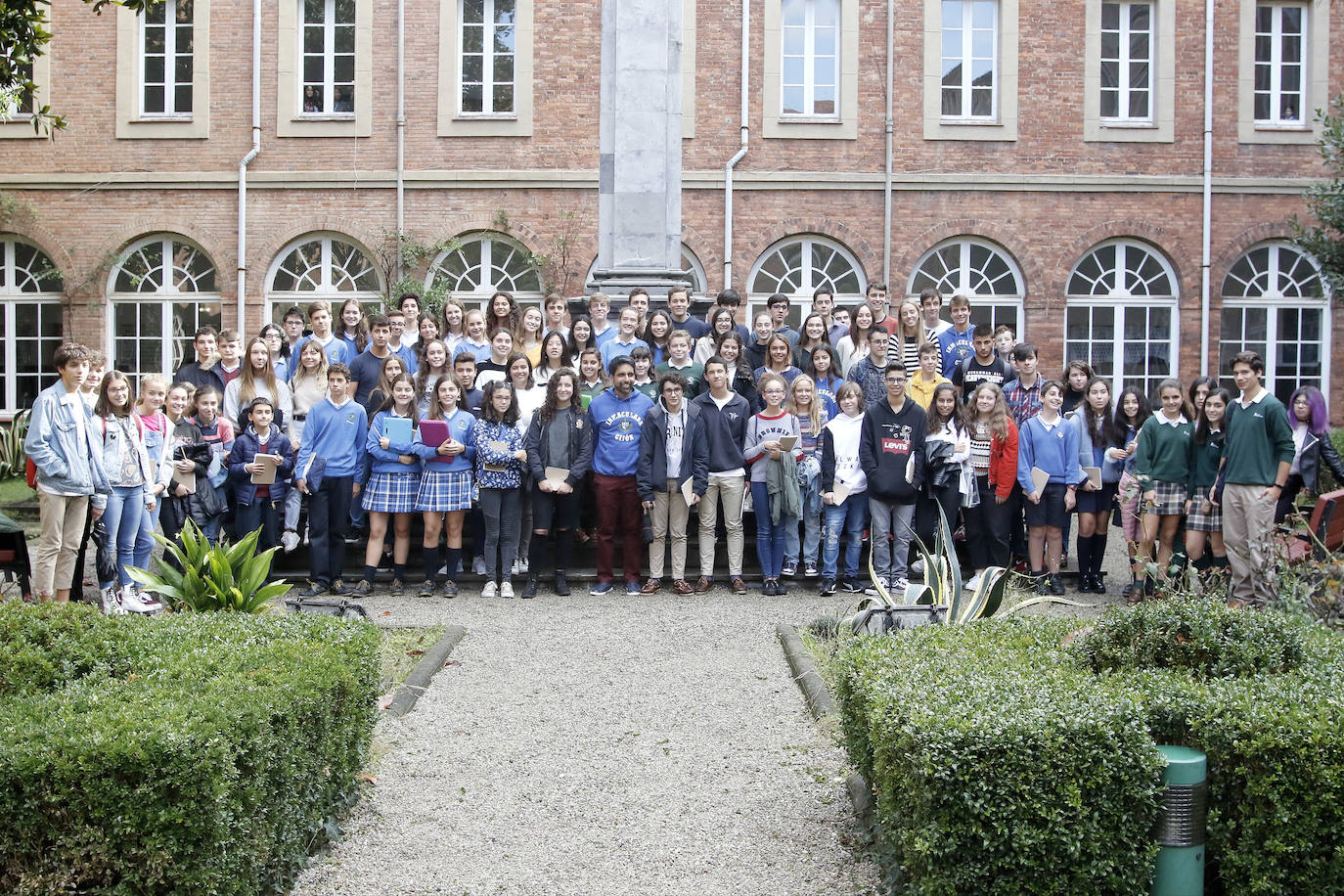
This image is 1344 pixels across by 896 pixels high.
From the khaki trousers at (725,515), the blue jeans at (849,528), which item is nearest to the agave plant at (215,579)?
the khaki trousers at (725,515)

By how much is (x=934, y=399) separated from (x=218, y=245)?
1472 cm

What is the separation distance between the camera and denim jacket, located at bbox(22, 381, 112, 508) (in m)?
9.17

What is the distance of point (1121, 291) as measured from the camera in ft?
72.0

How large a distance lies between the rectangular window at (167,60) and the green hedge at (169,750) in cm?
1819

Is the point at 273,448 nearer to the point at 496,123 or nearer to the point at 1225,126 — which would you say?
the point at 496,123

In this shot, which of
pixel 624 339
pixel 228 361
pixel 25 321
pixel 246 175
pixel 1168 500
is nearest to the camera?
pixel 1168 500

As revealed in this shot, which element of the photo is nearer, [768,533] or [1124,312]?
[768,533]

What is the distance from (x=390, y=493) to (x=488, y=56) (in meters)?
13.0

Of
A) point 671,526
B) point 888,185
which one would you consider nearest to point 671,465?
point 671,526

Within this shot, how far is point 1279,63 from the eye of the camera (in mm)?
22109

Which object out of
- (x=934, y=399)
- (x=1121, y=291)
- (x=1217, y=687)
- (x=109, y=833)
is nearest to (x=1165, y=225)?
(x=1121, y=291)

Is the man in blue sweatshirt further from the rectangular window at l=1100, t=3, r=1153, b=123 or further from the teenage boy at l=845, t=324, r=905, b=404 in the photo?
the rectangular window at l=1100, t=3, r=1153, b=123

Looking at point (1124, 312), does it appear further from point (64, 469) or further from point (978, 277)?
point (64, 469)

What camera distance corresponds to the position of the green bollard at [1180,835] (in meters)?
4.41
